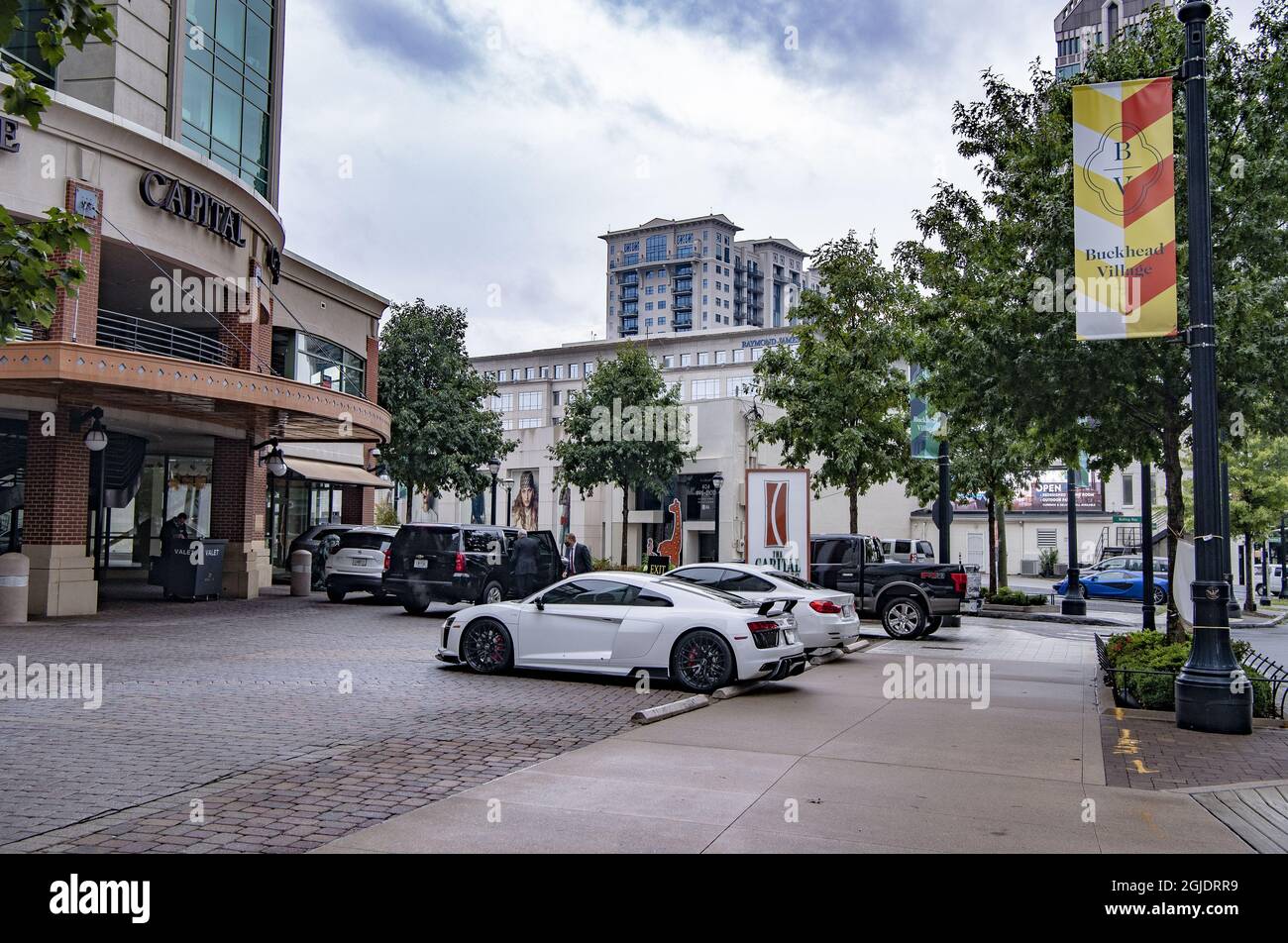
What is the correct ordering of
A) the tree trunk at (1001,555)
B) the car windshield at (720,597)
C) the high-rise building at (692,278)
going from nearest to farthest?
the car windshield at (720,597), the tree trunk at (1001,555), the high-rise building at (692,278)

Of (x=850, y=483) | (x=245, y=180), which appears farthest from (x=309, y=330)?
(x=850, y=483)

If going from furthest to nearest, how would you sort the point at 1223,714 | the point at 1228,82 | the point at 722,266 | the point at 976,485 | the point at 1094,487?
1. the point at 722,266
2. the point at 1094,487
3. the point at 976,485
4. the point at 1228,82
5. the point at 1223,714

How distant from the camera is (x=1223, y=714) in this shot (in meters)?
9.88

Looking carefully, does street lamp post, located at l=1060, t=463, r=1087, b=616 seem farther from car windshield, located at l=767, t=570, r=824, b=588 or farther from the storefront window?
the storefront window

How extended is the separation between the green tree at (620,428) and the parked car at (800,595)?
26820 mm

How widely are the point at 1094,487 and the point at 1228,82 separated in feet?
155

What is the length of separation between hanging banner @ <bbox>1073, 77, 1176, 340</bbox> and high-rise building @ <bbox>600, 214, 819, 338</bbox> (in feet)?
458

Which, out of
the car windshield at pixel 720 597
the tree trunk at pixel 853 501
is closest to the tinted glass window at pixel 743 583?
the car windshield at pixel 720 597

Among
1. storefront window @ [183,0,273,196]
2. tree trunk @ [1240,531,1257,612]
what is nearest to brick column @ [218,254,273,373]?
storefront window @ [183,0,273,196]

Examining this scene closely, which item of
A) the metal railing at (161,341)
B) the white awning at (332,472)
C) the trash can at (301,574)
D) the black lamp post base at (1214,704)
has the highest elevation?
the metal railing at (161,341)

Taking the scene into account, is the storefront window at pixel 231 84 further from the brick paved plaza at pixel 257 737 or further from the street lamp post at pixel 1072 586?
the street lamp post at pixel 1072 586

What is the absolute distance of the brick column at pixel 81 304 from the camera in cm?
1888

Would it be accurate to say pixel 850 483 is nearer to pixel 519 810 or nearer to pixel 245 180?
pixel 245 180

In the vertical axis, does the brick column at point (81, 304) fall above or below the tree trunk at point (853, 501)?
above
